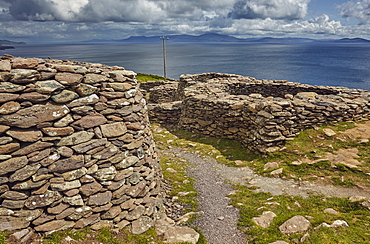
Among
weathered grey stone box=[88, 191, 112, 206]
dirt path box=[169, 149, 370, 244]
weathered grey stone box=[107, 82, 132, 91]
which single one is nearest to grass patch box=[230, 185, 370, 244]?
dirt path box=[169, 149, 370, 244]

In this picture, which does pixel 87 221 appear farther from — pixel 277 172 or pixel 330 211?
pixel 277 172

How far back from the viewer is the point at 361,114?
1563cm

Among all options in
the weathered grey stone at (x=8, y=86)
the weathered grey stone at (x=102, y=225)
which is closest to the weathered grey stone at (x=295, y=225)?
the weathered grey stone at (x=102, y=225)

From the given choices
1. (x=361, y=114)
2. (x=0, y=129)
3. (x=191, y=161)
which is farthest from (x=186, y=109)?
(x=0, y=129)

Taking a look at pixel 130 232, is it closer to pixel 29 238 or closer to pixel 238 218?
pixel 29 238

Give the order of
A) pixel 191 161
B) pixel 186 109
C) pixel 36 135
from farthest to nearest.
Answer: pixel 186 109 < pixel 191 161 < pixel 36 135

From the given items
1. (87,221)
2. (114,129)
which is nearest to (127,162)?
(114,129)

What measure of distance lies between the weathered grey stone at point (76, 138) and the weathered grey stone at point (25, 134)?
A: 57 centimetres

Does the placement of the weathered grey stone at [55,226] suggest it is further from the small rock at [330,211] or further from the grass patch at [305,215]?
the small rock at [330,211]

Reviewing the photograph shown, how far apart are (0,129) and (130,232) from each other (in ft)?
15.0

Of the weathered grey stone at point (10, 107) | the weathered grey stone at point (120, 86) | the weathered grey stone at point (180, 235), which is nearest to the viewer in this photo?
the weathered grey stone at point (10, 107)

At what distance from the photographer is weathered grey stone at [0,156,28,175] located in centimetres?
612

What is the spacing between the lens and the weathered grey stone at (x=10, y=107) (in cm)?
604

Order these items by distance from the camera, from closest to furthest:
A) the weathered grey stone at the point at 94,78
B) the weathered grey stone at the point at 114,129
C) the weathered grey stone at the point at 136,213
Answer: the weathered grey stone at the point at 94,78, the weathered grey stone at the point at 114,129, the weathered grey stone at the point at 136,213
